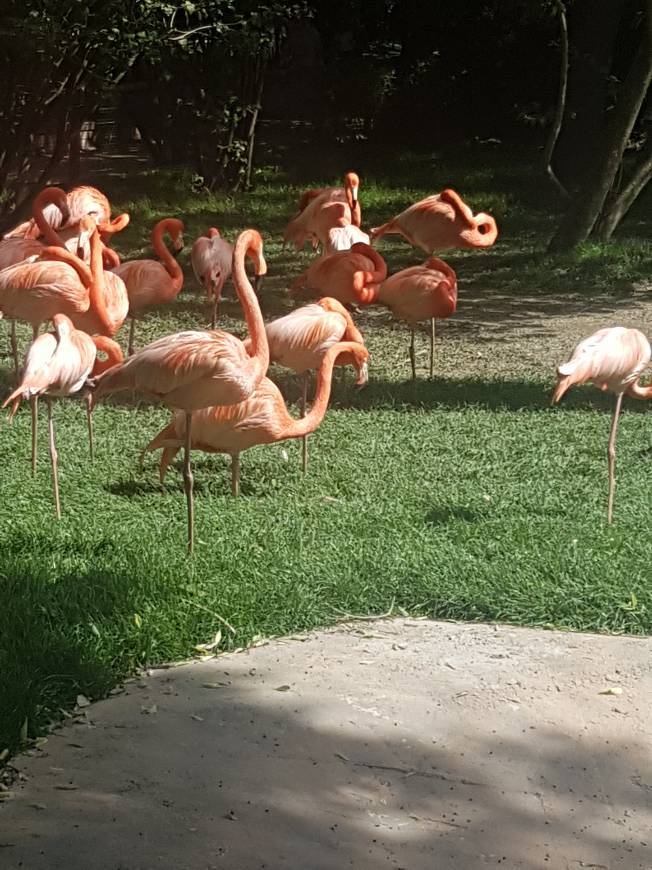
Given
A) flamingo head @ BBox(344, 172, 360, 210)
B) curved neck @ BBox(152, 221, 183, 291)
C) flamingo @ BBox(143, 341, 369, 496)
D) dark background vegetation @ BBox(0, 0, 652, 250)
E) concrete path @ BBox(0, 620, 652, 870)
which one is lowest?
concrete path @ BBox(0, 620, 652, 870)

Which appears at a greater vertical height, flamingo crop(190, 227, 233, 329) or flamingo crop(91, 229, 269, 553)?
flamingo crop(190, 227, 233, 329)

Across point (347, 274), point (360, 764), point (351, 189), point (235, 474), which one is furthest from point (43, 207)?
→ point (360, 764)

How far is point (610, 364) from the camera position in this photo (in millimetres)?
5203

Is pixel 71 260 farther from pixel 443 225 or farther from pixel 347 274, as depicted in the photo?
pixel 443 225

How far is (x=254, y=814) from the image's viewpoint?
2748 mm

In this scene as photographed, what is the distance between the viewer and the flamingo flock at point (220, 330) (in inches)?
190

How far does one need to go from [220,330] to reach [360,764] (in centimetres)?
430

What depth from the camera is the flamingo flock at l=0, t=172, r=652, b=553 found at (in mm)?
4832

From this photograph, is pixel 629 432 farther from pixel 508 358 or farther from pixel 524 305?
pixel 524 305

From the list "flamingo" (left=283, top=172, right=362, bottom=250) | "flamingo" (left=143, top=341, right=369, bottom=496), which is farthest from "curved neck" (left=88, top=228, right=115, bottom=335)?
"flamingo" (left=283, top=172, right=362, bottom=250)

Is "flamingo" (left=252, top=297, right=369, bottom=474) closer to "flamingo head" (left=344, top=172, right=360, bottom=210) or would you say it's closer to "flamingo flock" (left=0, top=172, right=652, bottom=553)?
"flamingo flock" (left=0, top=172, right=652, bottom=553)

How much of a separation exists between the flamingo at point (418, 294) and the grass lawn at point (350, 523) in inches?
16.7

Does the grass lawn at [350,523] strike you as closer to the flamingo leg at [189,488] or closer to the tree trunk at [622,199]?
the flamingo leg at [189,488]

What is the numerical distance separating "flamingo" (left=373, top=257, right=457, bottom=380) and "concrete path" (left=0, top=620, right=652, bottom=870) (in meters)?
4.15
